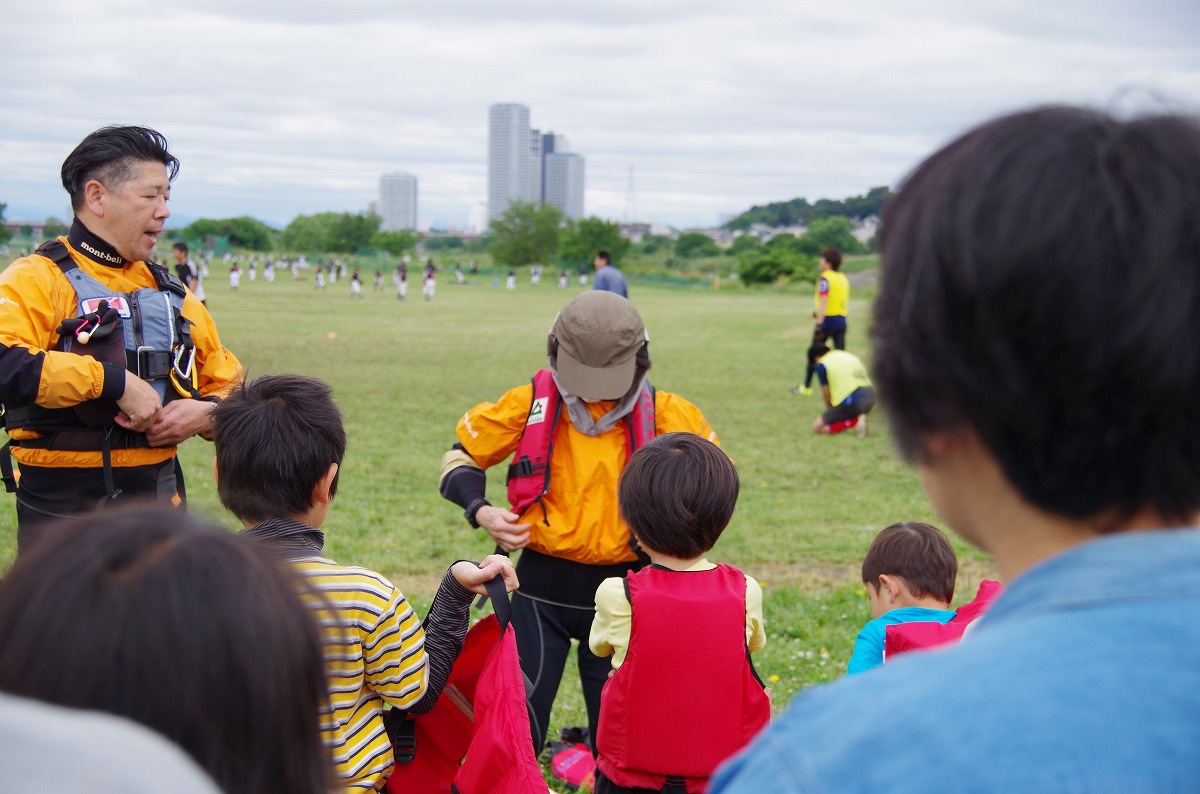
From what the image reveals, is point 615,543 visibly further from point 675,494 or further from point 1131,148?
point 1131,148

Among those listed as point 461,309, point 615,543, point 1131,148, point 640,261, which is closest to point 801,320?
point 461,309

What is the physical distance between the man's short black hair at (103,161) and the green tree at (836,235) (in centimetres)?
9644

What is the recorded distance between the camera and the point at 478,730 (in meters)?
2.65

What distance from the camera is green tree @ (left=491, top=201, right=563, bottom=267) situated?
97438 millimetres

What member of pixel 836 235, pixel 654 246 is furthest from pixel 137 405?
pixel 654 246

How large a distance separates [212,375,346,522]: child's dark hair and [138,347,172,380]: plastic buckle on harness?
3.99ft

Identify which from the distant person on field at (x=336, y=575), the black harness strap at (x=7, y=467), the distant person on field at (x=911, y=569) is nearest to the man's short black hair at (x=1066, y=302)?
the distant person on field at (x=336, y=575)

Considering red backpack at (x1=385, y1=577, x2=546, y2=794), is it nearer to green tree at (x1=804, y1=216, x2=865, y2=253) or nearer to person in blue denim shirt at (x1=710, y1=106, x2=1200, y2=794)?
person in blue denim shirt at (x1=710, y1=106, x2=1200, y2=794)

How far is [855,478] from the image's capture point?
9.84 meters

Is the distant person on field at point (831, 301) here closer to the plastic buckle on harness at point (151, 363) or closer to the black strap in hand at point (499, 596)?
the plastic buckle on harness at point (151, 363)

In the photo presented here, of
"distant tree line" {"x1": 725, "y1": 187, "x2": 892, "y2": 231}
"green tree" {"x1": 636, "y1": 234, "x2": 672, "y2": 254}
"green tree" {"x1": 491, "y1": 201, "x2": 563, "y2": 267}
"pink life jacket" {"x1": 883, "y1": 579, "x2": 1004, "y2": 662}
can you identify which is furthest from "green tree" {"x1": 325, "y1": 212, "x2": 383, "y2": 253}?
"pink life jacket" {"x1": 883, "y1": 579, "x2": 1004, "y2": 662}

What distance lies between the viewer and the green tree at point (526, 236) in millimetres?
97438

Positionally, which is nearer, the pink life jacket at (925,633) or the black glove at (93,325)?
the pink life jacket at (925,633)

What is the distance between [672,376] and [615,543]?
43.4 ft
